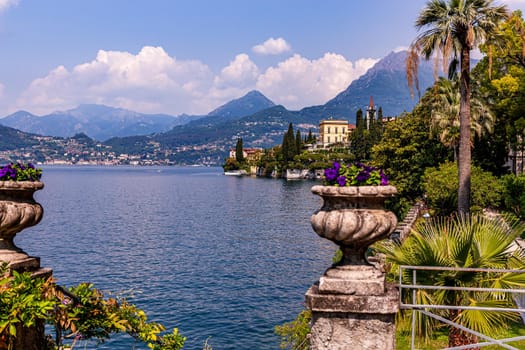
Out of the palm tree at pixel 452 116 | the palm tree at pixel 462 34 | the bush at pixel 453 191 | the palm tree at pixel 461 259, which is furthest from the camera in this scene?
the palm tree at pixel 452 116

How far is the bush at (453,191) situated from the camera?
29469 mm

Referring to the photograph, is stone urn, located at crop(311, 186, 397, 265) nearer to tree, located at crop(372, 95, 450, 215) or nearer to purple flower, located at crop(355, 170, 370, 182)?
purple flower, located at crop(355, 170, 370, 182)

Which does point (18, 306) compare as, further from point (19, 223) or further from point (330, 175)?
point (330, 175)

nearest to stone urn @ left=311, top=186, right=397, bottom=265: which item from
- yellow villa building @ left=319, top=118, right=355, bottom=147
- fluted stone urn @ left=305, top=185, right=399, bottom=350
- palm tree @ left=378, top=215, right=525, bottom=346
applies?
fluted stone urn @ left=305, top=185, right=399, bottom=350

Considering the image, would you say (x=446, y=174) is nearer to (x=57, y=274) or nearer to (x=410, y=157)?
(x=410, y=157)

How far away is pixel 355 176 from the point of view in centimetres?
436

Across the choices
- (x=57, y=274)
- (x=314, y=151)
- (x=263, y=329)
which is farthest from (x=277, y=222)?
(x=314, y=151)

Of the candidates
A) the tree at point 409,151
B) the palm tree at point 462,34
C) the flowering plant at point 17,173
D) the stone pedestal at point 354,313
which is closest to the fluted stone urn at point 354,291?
the stone pedestal at point 354,313

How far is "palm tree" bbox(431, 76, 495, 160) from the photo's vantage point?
3531 cm

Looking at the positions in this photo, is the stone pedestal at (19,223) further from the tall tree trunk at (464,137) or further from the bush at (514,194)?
the bush at (514,194)

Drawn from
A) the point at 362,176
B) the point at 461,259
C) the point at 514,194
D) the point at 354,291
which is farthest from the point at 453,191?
the point at 354,291

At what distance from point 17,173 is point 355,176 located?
11.6 ft

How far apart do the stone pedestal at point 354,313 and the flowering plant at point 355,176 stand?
0.81m

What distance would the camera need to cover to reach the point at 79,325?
494cm
